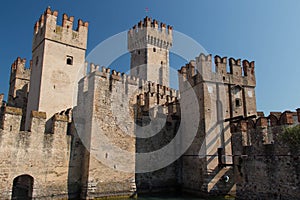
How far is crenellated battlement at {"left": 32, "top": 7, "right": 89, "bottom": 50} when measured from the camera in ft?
60.5

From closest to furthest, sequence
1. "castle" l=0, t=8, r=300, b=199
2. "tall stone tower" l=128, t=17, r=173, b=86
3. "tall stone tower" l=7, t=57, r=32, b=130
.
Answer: "castle" l=0, t=8, r=300, b=199 → "tall stone tower" l=7, t=57, r=32, b=130 → "tall stone tower" l=128, t=17, r=173, b=86

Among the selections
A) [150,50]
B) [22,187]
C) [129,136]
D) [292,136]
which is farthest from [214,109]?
[150,50]

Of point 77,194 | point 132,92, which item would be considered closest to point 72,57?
point 132,92

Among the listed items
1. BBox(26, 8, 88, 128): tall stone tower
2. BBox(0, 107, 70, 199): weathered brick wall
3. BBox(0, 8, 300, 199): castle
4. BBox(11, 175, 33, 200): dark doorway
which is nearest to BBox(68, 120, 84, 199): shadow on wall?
BBox(0, 8, 300, 199): castle

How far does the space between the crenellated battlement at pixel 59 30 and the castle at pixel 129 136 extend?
0.26 feet

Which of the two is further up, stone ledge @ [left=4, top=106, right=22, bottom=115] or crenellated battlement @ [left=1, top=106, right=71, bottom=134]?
stone ledge @ [left=4, top=106, right=22, bottom=115]

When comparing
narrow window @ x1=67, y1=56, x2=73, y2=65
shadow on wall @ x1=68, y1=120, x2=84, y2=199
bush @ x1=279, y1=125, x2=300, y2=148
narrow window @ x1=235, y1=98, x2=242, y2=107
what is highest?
narrow window @ x1=67, y1=56, x2=73, y2=65

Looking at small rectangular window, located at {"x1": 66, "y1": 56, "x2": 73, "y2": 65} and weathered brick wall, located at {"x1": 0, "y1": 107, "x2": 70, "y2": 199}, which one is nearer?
weathered brick wall, located at {"x1": 0, "y1": 107, "x2": 70, "y2": 199}

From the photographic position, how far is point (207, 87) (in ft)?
53.7

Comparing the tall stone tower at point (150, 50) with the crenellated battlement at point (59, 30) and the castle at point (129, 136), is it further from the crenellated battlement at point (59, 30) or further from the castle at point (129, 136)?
the crenellated battlement at point (59, 30)

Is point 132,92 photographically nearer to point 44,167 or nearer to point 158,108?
point 158,108

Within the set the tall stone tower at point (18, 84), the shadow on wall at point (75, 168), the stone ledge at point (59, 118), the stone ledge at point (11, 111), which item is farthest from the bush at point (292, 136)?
the tall stone tower at point (18, 84)

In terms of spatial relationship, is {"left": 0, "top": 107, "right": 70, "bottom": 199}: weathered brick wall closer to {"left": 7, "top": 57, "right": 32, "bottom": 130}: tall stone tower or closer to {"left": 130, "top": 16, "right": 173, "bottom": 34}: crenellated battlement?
{"left": 7, "top": 57, "right": 32, "bottom": 130}: tall stone tower

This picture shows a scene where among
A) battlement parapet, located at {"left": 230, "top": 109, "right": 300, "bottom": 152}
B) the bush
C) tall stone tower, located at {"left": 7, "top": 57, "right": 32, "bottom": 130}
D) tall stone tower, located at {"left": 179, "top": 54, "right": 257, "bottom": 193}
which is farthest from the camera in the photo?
tall stone tower, located at {"left": 7, "top": 57, "right": 32, "bottom": 130}
